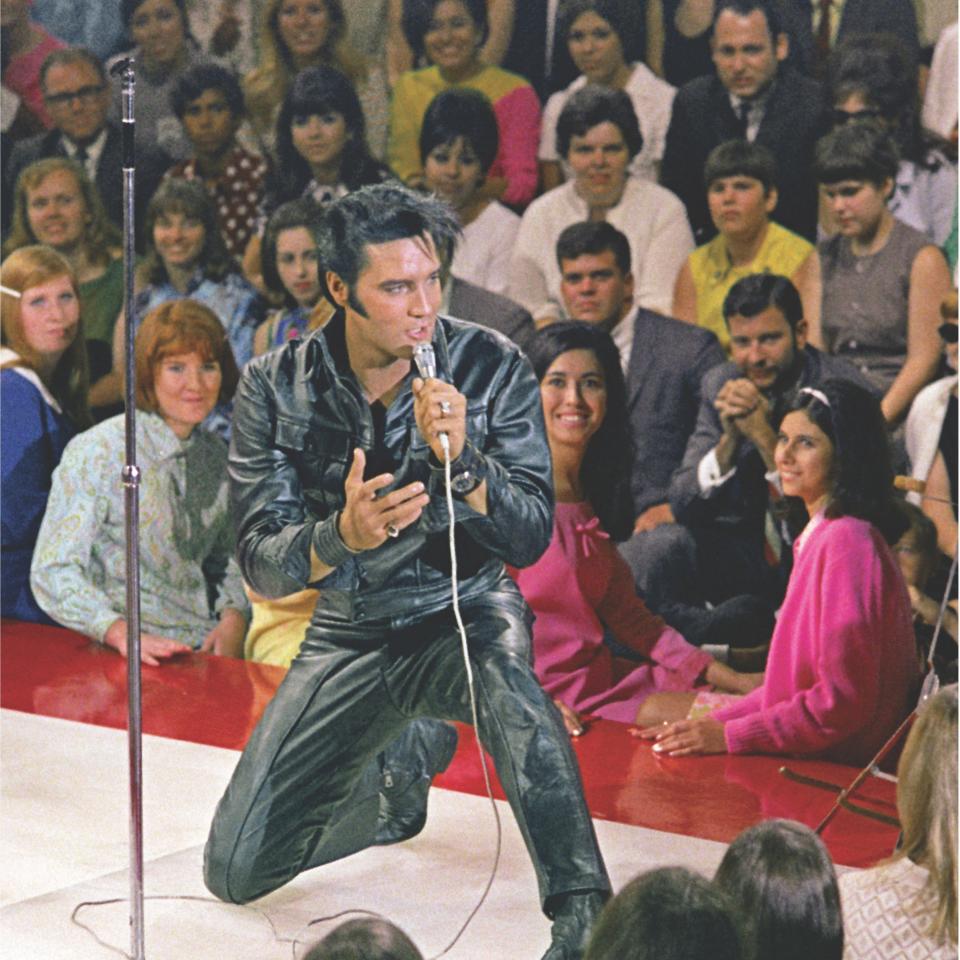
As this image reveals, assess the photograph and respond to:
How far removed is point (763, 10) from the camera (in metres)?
6.25

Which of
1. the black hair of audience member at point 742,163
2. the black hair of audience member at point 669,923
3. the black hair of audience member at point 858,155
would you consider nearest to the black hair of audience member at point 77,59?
the black hair of audience member at point 742,163

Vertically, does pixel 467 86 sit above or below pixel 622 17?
below

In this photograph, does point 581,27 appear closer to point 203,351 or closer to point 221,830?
point 203,351

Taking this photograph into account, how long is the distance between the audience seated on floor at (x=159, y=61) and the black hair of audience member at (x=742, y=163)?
2500 mm

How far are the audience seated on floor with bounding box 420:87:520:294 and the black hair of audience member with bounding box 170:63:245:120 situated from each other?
1.05 meters

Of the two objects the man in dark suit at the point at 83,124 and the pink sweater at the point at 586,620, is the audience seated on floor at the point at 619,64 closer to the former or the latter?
the pink sweater at the point at 586,620

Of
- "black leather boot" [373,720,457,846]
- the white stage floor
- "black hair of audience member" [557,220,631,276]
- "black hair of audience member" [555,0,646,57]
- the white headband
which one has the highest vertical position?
"black hair of audience member" [555,0,646,57]

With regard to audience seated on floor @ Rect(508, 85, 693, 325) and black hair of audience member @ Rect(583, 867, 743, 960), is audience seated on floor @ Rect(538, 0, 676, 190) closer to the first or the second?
audience seated on floor @ Rect(508, 85, 693, 325)

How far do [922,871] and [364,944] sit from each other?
3.44 feet

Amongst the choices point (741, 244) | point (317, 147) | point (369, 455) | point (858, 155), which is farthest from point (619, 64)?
point (369, 455)

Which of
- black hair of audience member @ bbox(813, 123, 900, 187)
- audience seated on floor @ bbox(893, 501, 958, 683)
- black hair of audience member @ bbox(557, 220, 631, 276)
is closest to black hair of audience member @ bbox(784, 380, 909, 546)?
audience seated on floor @ bbox(893, 501, 958, 683)

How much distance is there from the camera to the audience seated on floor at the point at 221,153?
25.0ft

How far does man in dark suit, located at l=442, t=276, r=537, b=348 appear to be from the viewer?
6.83 metres

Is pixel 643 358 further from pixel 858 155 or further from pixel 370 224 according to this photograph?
pixel 370 224
